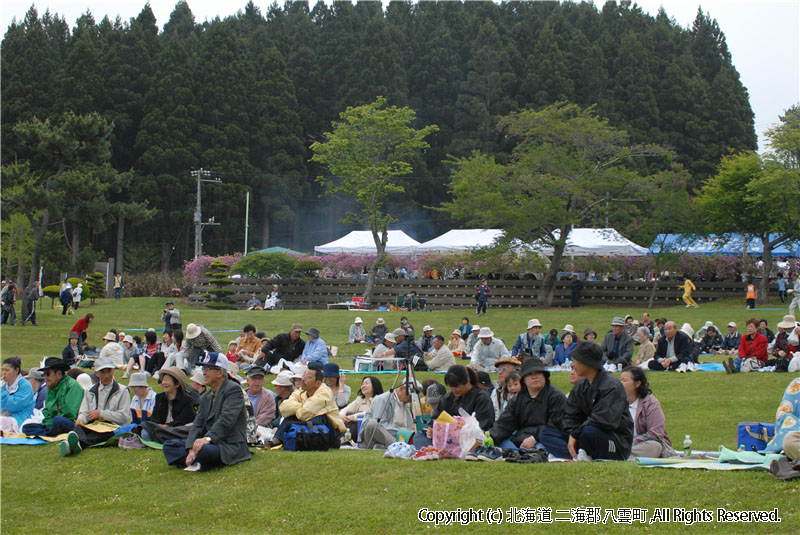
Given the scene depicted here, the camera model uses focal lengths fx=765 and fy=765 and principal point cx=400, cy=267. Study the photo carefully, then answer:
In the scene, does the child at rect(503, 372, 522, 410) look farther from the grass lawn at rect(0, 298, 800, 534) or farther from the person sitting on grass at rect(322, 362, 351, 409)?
the person sitting on grass at rect(322, 362, 351, 409)

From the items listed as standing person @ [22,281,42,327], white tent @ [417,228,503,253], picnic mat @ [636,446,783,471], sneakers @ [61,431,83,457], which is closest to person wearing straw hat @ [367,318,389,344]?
standing person @ [22,281,42,327]

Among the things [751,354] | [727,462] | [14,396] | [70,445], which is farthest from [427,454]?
[751,354]

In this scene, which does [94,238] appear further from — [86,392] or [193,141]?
[86,392]

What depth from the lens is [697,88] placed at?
221 ft

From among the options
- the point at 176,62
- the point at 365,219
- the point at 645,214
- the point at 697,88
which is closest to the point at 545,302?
the point at 645,214

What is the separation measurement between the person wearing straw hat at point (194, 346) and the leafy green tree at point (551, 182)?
20.3 metres

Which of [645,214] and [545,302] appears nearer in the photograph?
[545,302]

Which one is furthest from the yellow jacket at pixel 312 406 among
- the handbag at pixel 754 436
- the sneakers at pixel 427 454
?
the handbag at pixel 754 436

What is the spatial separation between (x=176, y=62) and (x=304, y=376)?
2176 inches

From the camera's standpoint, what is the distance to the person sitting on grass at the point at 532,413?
7668 millimetres

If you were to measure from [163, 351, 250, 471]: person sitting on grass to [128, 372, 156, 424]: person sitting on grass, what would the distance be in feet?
6.23

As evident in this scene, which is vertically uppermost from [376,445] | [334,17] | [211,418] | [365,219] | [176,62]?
[334,17]

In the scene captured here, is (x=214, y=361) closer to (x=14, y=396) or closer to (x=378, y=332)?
(x=14, y=396)

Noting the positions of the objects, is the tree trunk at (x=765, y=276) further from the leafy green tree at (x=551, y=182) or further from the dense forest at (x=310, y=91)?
the dense forest at (x=310, y=91)
